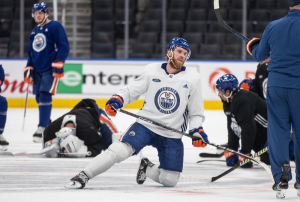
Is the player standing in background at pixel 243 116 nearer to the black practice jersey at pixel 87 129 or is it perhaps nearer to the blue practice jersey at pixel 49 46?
the black practice jersey at pixel 87 129

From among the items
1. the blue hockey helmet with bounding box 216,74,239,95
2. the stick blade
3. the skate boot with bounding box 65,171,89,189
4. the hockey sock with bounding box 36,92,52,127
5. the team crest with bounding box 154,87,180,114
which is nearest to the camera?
the skate boot with bounding box 65,171,89,189

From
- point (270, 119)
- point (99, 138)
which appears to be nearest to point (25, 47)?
point (99, 138)

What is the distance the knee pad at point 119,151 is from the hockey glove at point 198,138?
39 cm

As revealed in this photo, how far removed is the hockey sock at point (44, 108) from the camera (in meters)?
5.82

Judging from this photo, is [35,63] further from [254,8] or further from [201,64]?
[254,8]

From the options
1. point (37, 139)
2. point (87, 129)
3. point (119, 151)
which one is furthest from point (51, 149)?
point (119, 151)

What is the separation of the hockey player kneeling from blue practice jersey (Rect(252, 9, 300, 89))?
80.6 inches

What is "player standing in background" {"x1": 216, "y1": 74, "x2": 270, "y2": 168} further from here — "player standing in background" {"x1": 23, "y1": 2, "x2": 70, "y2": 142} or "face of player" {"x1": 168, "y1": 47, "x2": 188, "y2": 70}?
"player standing in background" {"x1": 23, "y1": 2, "x2": 70, "y2": 142}

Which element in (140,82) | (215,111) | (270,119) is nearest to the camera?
(270,119)

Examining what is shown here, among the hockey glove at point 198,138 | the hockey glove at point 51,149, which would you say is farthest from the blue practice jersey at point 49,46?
the hockey glove at point 198,138

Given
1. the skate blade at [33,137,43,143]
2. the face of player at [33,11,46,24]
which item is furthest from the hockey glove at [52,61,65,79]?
the skate blade at [33,137,43,143]

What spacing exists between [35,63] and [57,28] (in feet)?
1.50

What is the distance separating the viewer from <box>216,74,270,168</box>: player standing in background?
414 centimetres

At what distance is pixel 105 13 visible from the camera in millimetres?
10094
